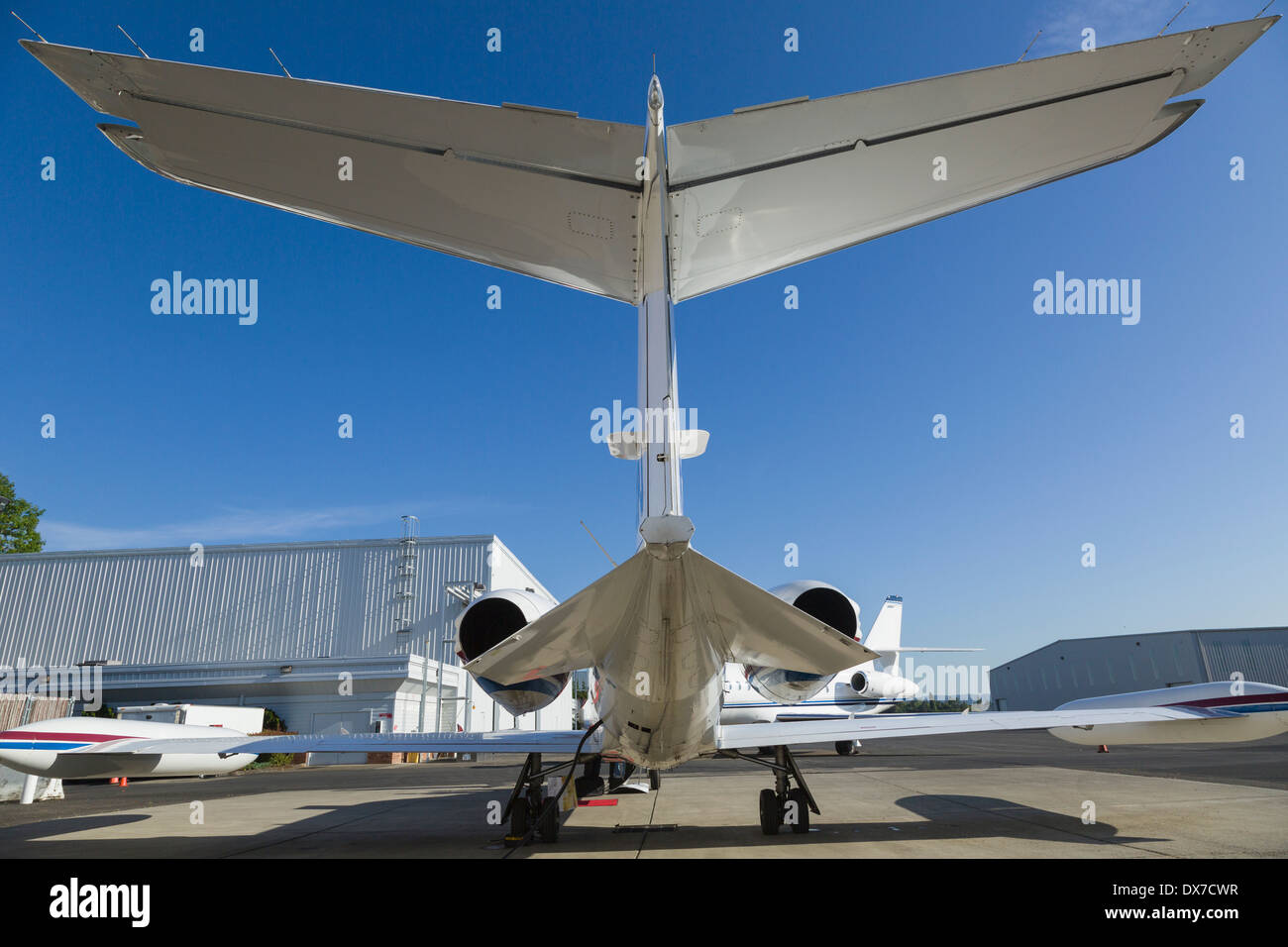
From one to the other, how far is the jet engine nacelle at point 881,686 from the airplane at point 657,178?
22410 millimetres

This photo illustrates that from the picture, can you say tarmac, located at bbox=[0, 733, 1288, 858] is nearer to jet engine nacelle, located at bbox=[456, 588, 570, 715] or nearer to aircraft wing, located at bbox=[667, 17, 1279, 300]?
jet engine nacelle, located at bbox=[456, 588, 570, 715]

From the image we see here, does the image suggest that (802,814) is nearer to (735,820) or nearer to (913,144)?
(735,820)

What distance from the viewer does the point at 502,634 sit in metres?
6.00

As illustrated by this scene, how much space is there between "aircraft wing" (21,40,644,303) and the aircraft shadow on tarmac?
5.28m

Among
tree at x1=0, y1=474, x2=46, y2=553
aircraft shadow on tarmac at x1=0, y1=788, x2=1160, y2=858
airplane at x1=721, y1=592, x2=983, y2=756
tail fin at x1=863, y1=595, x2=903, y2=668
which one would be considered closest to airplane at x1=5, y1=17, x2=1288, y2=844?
aircraft shadow on tarmac at x1=0, y1=788, x2=1160, y2=858

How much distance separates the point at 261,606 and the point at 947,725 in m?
32.8

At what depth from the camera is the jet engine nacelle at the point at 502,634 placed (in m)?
5.98

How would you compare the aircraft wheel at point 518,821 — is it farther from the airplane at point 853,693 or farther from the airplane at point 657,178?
the airplane at point 853,693

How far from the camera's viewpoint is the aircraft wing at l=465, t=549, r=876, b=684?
3375 millimetres

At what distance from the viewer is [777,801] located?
7621 millimetres

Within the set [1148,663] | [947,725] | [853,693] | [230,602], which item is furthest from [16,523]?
[1148,663]

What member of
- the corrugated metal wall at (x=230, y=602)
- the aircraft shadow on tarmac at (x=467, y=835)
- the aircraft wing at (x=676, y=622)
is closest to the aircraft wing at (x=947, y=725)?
the aircraft shadow on tarmac at (x=467, y=835)
